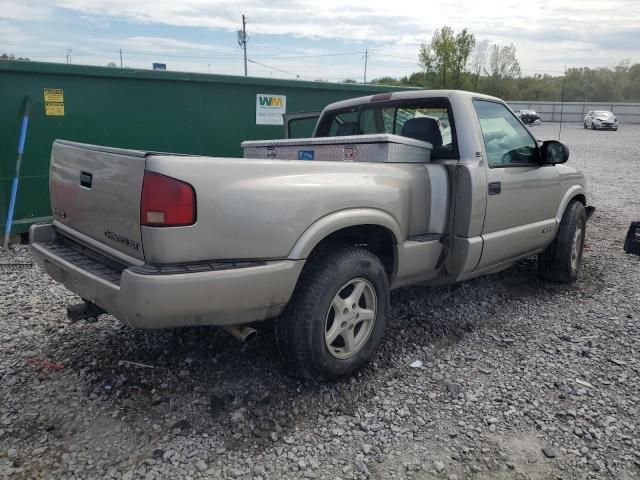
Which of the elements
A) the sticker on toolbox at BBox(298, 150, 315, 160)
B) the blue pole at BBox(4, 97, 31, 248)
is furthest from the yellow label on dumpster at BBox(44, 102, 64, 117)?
the sticker on toolbox at BBox(298, 150, 315, 160)

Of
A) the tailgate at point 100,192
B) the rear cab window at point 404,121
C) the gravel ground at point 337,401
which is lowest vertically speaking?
the gravel ground at point 337,401

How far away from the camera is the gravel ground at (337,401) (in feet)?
8.05

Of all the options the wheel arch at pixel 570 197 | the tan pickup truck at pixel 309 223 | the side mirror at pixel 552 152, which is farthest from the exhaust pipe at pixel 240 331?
the wheel arch at pixel 570 197

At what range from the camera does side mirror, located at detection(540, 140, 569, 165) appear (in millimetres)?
4199

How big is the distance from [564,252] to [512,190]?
1267mm

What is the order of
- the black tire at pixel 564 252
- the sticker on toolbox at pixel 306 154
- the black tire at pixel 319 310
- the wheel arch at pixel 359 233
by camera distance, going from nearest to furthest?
1. the wheel arch at pixel 359 233
2. the black tire at pixel 319 310
3. the sticker on toolbox at pixel 306 154
4. the black tire at pixel 564 252

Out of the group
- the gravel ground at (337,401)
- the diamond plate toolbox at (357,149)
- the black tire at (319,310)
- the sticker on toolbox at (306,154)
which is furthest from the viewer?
the sticker on toolbox at (306,154)

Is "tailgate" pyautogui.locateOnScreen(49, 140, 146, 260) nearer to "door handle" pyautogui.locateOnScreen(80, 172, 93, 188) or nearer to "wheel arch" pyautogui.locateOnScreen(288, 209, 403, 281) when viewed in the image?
"door handle" pyautogui.locateOnScreen(80, 172, 93, 188)

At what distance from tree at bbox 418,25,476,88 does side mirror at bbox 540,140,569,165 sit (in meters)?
41.3

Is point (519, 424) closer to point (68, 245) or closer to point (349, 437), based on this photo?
point (349, 437)

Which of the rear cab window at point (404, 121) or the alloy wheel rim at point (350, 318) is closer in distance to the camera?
the alloy wheel rim at point (350, 318)

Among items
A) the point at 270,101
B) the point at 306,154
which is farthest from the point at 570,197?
the point at 270,101

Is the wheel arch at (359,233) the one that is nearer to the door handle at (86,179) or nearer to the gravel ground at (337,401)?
the gravel ground at (337,401)

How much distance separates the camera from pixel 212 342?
3.60 m
